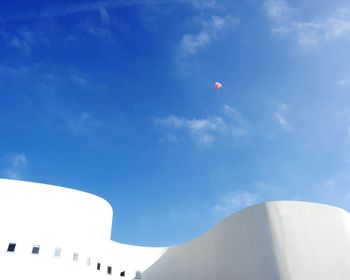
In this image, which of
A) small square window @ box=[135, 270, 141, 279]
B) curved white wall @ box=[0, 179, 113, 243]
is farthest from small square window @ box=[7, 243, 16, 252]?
small square window @ box=[135, 270, 141, 279]

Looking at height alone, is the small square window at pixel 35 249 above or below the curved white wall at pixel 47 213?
below

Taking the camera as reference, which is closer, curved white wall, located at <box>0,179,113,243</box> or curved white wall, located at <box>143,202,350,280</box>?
curved white wall, located at <box>143,202,350,280</box>

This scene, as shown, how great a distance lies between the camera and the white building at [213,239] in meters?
15.4

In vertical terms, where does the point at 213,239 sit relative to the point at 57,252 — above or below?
above

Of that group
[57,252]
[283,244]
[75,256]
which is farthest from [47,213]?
[283,244]

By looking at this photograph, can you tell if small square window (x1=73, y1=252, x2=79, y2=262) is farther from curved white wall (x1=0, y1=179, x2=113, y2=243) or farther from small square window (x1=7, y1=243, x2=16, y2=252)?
small square window (x1=7, y1=243, x2=16, y2=252)

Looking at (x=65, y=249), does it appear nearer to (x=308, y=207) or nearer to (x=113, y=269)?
(x=113, y=269)

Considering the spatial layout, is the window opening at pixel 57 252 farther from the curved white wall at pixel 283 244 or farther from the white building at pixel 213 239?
the curved white wall at pixel 283 244

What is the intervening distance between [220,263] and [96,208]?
8691mm

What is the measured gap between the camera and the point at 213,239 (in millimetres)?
20109

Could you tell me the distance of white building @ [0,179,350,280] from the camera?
15.4 metres

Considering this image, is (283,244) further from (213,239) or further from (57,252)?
(57,252)

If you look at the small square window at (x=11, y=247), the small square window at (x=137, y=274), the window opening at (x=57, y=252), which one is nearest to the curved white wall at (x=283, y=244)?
the small square window at (x=137, y=274)

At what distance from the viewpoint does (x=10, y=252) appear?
49.8 feet
